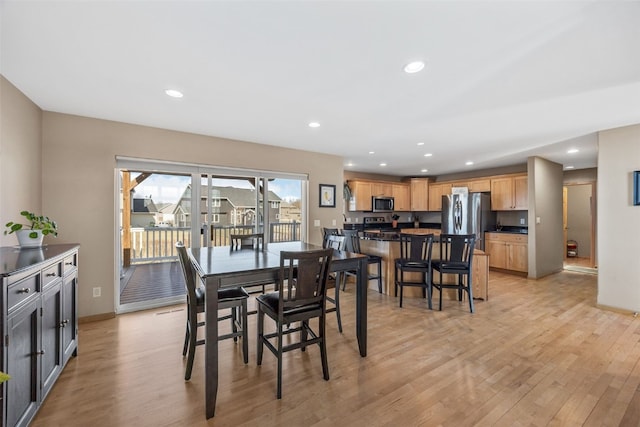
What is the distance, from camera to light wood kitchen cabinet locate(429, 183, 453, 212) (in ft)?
23.6

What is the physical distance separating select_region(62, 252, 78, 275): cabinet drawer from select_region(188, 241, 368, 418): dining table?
3.02ft

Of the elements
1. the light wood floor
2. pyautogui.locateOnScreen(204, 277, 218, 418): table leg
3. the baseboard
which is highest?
pyautogui.locateOnScreen(204, 277, 218, 418): table leg

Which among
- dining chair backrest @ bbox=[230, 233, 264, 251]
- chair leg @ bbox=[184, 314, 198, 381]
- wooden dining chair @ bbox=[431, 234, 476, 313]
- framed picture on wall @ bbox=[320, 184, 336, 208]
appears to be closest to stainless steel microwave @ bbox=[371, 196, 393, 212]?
framed picture on wall @ bbox=[320, 184, 336, 208]

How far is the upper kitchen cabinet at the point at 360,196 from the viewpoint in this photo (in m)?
6.68

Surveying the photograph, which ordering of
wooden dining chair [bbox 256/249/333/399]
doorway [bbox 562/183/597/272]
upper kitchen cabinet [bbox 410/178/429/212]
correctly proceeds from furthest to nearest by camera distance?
upper kitchen cabinet [bbox 410/178/429/212] → doorway [bbox 562/183/597/272] → wooden dining chair [bbox 256/249/333/399]

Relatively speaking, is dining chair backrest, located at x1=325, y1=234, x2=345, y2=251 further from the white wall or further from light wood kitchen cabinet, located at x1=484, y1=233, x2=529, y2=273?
light wood kitchen cabinet, located at x1=484, y1=233, x2=529, y2=273

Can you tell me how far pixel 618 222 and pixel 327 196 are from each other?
4.07m

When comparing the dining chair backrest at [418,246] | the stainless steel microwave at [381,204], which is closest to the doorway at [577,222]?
the stainless steel microwave at [381,204]

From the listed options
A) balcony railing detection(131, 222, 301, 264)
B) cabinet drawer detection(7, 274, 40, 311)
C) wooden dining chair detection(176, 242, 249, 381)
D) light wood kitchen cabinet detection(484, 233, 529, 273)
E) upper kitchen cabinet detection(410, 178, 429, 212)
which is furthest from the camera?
upper kitchen cabinet detection(410, 178, 429, 212)

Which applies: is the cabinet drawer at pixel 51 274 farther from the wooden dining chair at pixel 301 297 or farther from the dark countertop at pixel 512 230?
the dark countertop at pixel 512 230

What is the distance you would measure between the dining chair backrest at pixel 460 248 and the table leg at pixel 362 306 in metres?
1.70

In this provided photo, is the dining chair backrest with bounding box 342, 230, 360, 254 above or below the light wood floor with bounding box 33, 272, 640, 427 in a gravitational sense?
above

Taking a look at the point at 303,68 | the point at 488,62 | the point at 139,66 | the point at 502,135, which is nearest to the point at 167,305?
the point at 139,66

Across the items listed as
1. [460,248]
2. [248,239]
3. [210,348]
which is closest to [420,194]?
[460,248]
